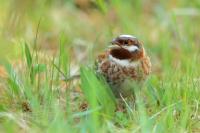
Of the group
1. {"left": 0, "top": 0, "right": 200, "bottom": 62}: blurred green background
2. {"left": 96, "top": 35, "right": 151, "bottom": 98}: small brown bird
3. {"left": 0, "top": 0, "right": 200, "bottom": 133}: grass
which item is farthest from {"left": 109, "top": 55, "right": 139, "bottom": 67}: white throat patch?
{"left": 0, "top": 0, "right": 200, "bottom": 62}: blurred green background

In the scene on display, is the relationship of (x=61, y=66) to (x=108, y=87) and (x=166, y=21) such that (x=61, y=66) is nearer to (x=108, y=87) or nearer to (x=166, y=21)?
(x=108, y=87)

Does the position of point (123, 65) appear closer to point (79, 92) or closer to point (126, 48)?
point (126, 48)

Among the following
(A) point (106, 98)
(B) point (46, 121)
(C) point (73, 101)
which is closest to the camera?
(B) point (46, 121)

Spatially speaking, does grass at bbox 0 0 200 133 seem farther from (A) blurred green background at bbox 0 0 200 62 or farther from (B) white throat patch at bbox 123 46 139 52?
(B) white throat patch at bbox 123 46 139 52

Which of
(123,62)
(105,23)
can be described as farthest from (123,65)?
(105,23)

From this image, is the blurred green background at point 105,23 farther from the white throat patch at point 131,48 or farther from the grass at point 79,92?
the white throat patch at point 131,48

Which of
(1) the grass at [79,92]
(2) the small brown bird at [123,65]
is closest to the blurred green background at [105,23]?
(1) the grass at [79,92]

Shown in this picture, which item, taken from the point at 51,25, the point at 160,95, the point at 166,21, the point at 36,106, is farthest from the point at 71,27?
the point at 36,106

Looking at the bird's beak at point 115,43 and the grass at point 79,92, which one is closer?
the grass at point 79,92
